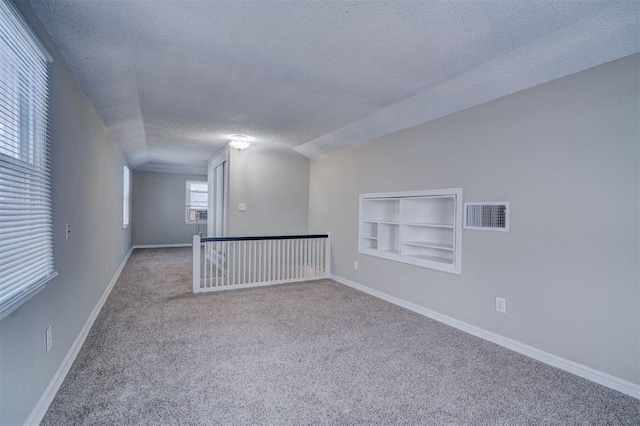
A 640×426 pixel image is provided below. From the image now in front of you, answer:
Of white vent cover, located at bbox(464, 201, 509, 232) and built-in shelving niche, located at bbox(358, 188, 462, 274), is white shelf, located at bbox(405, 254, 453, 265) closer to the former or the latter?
built-in shelving niche, located at bbox(358, 188, 462, 274)

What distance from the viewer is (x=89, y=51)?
2314mm

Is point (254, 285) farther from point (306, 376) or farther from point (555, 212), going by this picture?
point (555, 212)

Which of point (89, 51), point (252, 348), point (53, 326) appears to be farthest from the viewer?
point (252, 348)

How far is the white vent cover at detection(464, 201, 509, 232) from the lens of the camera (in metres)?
2.87

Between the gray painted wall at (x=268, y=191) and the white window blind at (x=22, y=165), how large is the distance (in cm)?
361

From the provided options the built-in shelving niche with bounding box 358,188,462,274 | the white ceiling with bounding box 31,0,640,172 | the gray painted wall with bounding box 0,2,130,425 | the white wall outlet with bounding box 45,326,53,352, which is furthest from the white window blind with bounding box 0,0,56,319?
the built-in shelving niche with bounding box 358,188,462,274

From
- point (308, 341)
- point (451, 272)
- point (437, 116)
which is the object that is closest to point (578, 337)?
point (451, 272)

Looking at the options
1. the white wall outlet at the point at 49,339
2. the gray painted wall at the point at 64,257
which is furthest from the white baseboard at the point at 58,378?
the white wall outlet at the point at 49,339

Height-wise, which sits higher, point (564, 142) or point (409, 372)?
point (564, 142)

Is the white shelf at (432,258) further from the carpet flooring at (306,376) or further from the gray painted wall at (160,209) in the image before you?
the gray painted wall at (160,209)

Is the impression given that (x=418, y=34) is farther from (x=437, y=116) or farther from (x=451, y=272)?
(x=451, y=272)

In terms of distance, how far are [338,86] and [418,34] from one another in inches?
40.1

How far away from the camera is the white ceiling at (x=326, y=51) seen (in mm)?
1873

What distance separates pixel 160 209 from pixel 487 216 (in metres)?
8.82
